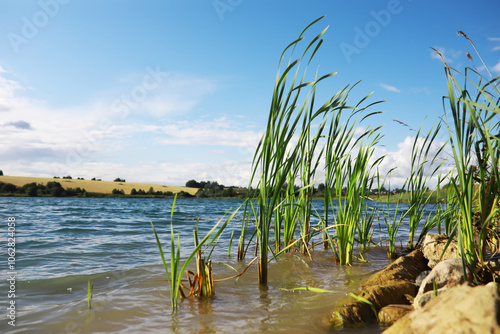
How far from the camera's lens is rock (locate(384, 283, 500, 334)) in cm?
114

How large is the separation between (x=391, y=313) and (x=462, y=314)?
2.79 feet

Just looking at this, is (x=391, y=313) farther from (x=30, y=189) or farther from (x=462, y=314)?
(x=30, y=189)

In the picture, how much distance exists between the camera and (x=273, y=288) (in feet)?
9.02

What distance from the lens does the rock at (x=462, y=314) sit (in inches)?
45.0

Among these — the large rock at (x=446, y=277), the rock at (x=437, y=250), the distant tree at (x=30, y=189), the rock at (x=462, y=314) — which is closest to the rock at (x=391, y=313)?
the large rock at (x=446, y=277)

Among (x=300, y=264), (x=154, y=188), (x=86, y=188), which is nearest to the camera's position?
(x=300, y=264)

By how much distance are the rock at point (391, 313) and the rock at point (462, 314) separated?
61cm

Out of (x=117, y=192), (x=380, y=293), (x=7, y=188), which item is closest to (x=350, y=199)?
(x=380, y=293)

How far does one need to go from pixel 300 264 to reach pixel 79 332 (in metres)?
2.34

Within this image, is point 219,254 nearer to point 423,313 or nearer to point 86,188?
point 423,313

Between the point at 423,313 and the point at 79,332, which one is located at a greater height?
the point at 423,313

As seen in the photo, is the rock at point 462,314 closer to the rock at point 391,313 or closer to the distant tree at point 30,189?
the rock at point 391,313

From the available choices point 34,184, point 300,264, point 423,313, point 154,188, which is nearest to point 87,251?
point 300,264

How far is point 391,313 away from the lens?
6.52ft
